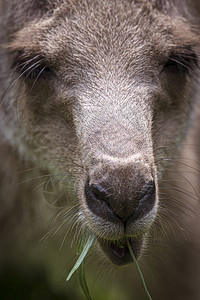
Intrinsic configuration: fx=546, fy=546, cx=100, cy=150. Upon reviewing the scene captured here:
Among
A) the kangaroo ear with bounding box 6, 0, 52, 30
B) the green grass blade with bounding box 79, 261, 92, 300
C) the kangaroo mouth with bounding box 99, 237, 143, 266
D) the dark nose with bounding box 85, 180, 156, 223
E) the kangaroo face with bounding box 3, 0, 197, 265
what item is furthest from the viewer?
the green grass blade with bounding box 79, 261, 92, 300

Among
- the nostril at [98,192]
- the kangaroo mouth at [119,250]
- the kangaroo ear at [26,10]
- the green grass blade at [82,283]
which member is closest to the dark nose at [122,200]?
the nostril at [98,192]

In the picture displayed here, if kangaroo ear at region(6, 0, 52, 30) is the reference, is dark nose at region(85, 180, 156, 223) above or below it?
below

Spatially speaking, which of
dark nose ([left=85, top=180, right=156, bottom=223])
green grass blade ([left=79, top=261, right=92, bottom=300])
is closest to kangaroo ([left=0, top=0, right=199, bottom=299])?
dark nose ([left=85, top=180, right=156, bottom=223])

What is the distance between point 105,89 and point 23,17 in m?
0.90

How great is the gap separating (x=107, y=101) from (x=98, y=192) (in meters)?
0.74

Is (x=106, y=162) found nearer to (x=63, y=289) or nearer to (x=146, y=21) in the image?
(x=146, y=21)

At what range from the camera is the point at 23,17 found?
419cm

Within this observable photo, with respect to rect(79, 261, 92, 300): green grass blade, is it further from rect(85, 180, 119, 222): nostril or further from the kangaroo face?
rect(85, 180, 119, 222): nostril

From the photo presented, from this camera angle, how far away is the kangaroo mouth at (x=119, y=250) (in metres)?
3.79

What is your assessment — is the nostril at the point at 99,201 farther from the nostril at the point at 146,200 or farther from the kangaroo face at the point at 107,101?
the nostril at the point at 146,200

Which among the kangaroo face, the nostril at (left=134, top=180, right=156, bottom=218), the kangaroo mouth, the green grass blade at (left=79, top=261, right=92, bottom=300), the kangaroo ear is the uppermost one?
the kangaroo ear

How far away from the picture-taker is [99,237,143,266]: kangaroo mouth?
379cm

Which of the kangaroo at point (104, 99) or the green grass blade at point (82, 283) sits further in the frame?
the green grass blade at point (82, 283)

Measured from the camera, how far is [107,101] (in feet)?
12.6
